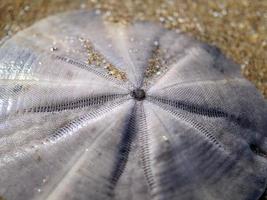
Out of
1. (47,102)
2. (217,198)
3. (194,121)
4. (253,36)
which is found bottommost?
(217,198)

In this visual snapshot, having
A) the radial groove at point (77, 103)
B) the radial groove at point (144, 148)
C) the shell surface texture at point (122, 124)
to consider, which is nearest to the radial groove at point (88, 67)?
the shell surface texture at point (122, 124)

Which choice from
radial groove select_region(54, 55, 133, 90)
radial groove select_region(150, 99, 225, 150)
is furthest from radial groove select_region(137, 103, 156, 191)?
radial groove select_region(54, 55, 133, 90)

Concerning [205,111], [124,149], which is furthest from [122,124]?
[205,111]

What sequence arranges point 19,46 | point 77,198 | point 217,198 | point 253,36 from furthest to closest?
1. point 253,36
2. point 19,46
3. point 217,198
4. point 77,198

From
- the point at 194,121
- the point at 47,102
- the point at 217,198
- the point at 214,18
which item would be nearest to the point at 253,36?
the point at 214,18

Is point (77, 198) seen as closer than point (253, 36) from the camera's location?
Yes

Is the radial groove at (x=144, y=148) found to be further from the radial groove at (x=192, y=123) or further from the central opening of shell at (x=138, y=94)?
the radial groove at (x=192, y=123)

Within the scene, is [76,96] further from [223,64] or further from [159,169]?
[223,64]

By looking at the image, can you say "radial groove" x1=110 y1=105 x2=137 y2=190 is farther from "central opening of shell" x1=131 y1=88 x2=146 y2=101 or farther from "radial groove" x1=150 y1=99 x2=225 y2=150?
"radial groove" x1=150 y1=99 x2=225 y2=150

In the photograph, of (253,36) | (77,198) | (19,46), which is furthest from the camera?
(253,36)
